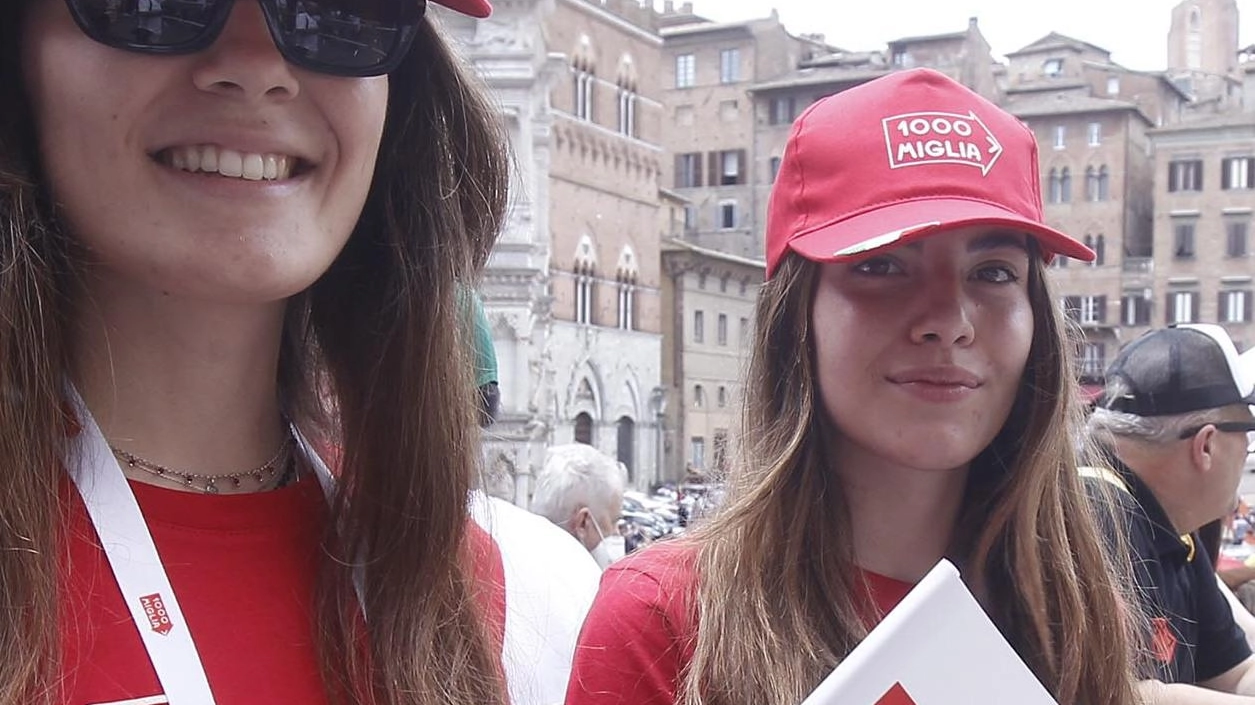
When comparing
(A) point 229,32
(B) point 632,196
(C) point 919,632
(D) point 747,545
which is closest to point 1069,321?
(D) point 747,545

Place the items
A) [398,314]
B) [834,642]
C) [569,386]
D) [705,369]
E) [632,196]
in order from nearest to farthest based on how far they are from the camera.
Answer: [398,314]
[834,642]
[569,386]
[632,196]
[705,369]

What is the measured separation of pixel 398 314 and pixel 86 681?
0.46 metres

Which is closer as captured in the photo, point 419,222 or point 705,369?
point 419,222

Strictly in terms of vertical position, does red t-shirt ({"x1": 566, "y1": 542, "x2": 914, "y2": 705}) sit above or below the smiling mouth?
below

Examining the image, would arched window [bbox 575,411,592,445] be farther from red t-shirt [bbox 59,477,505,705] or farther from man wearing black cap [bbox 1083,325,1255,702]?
red t-shirt [bbox 59,477,505,705]

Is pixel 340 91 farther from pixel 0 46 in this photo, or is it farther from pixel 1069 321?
pixel 1069 321

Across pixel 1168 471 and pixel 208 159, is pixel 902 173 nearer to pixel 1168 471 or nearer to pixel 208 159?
pixel 208 159

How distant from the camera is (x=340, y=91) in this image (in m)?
1.20

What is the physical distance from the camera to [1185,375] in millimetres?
2729

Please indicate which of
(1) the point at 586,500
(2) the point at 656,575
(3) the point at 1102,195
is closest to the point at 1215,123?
(3) the point at 1102,195

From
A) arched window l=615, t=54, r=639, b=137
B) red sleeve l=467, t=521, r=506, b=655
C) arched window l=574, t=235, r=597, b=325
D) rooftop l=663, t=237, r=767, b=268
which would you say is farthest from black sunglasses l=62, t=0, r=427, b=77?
rooftop l=663, t=237, r=767, b=268

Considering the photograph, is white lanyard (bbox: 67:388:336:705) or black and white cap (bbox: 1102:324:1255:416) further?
black and white cap (bbox: 1102:324:1255:416)

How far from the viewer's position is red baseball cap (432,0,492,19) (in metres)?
1.23

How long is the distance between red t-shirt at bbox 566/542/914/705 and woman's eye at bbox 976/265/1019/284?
0.38 m
